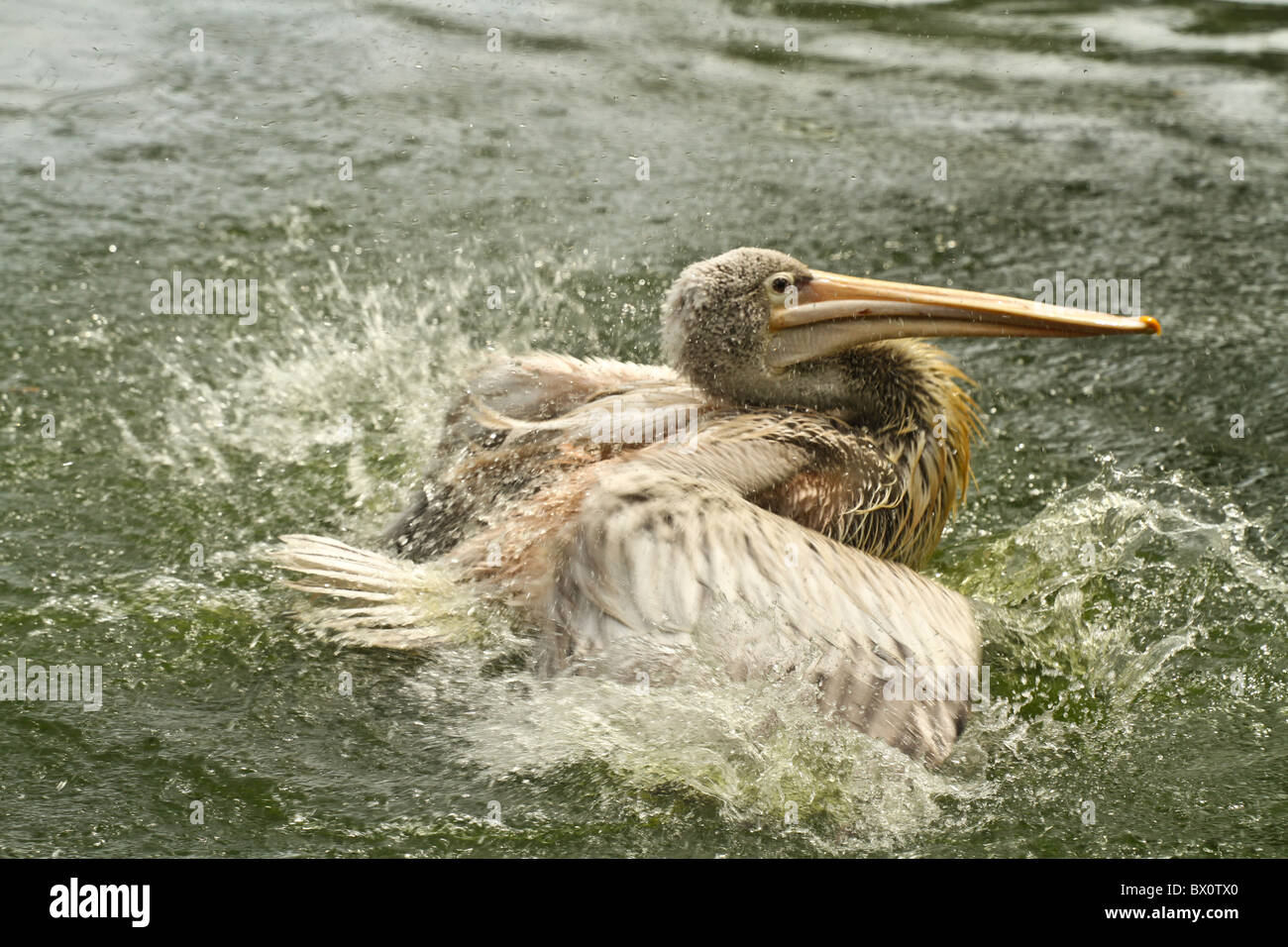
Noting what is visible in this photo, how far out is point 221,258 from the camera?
6629 mm

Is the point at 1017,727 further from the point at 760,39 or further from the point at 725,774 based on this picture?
the point at 760,39

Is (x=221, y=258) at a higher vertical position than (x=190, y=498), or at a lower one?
higher

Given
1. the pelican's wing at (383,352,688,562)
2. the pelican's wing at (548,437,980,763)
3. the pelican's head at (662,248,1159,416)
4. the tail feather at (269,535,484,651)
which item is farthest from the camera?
the pelican's head at (662,248,1159,416)

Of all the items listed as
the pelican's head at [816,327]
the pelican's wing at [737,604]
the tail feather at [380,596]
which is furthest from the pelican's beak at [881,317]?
the tail feather at [380,596]

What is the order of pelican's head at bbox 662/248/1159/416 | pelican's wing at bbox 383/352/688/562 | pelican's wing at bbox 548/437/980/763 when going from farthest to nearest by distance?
pelican's head at bbox 662/248/1159/416 < pelican's wing at bbox 383/352/688/562 < pelican's wing at bbox 548/437/980/763

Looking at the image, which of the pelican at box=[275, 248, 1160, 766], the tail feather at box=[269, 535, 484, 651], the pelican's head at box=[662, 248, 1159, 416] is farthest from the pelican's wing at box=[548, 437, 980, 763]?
the pelican's head at box=[662, 248, 1159, 416]

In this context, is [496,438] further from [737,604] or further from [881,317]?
[881,317]

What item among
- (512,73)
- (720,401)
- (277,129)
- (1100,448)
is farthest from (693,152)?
(720,401)

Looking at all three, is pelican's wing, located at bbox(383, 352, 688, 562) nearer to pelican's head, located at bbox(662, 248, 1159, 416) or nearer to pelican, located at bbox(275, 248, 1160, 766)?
pelican, located at bbox(275, 248, 1160, 766)

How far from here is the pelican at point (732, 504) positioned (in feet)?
11.9

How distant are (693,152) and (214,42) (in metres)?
3.16

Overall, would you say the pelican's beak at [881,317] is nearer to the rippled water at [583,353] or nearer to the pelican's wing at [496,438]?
the pelican's wing at [496,438]

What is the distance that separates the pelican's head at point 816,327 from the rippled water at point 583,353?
755 mm

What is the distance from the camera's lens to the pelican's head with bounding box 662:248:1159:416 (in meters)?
4.36
